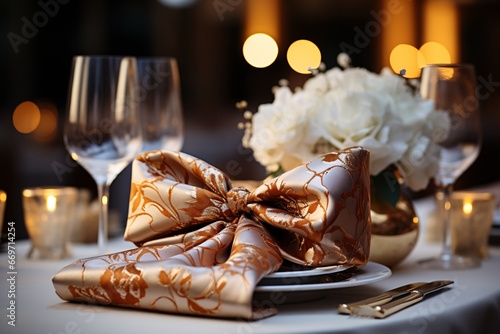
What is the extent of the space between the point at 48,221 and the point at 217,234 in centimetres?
55

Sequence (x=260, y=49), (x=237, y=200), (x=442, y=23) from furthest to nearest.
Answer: (x=260, y=49) → (x=442, y=23) → (x=237, y=200)

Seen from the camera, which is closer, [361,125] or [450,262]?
[361,125]

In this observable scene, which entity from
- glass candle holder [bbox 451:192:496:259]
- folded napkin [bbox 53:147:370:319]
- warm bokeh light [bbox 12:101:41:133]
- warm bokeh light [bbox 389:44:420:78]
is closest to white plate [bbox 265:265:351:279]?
folded napkin [bbox 53:147:370:319]

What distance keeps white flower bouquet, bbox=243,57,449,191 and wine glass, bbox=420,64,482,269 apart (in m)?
0.04

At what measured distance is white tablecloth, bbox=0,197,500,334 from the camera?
772mm

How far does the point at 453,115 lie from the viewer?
4.33 ft

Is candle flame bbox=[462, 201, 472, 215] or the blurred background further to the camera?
the blurred background

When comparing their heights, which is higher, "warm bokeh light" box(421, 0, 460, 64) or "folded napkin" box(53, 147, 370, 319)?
"warm bokeh light" box(421, 0, 460, 64)

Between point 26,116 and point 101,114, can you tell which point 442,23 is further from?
point 101,114

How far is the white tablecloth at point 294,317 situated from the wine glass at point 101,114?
0.82 feet

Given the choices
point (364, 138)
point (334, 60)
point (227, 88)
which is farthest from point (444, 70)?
point (227, 88)

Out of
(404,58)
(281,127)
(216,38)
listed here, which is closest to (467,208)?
(281,127)

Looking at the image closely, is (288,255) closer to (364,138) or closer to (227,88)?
(364,138)

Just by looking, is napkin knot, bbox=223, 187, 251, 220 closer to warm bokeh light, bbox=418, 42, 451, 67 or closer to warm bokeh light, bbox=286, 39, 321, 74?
warm bokeh light, bbox=286, 39, 321, 74
